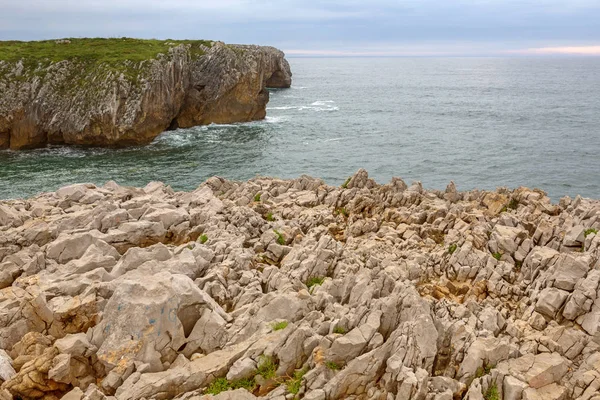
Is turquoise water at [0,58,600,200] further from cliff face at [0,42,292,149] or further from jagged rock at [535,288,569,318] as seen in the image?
jagged rock at [535,288,569,318]

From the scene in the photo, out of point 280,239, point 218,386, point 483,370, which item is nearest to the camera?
point 218,386

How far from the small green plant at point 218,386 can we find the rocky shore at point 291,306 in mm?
66

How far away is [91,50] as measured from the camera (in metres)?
88.8

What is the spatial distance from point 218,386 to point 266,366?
1668 mm

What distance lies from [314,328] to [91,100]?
223 feet

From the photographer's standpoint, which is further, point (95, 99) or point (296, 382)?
point (95, 99)

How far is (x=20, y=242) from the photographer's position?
25.5m

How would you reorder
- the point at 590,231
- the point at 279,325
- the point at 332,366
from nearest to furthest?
the point at 332,366 < the point at 279,325 < the point at 590,231

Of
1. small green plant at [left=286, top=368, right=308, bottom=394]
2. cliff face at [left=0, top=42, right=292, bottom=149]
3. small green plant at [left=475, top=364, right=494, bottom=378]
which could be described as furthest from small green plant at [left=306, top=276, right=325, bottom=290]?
cliff face at [left=0, top=42, right=292, bottom=149]

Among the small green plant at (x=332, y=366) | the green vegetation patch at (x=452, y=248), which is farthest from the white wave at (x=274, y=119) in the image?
the small green plant at (x=332, y=366)

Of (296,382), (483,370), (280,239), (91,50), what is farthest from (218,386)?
(91,50)

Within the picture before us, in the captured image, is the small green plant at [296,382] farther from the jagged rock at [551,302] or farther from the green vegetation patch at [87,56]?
the green vegetation patch at [87,56]

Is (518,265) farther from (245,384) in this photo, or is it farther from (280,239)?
(245,384)

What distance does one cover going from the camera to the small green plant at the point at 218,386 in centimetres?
1502
